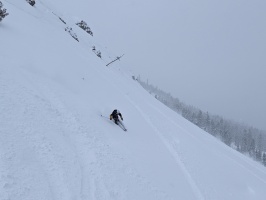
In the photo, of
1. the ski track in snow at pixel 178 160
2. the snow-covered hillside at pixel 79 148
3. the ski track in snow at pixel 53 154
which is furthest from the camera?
the ski track in snow at pixel 178 160

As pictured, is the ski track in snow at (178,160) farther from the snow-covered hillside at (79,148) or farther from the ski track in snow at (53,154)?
the ski track in snow at (53,154)

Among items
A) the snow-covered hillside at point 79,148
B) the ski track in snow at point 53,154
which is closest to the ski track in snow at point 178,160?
the snow-covered hillside at point 79,148

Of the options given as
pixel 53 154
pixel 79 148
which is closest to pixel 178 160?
pixel 79 148

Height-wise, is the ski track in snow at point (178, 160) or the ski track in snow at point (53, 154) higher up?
the ski track in snow at point (178, 160)

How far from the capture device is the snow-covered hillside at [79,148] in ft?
29.5

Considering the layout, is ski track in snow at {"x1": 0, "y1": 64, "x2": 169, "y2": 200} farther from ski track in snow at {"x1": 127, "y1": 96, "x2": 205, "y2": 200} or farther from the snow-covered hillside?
ski track in snow at {"x1": 127, "y1": 96, "x2": 205, "y2": 200}

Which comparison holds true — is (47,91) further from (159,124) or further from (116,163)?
(159,124)

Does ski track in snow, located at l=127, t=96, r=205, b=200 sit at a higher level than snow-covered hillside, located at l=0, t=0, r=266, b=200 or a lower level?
higher

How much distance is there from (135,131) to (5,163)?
11424 mm

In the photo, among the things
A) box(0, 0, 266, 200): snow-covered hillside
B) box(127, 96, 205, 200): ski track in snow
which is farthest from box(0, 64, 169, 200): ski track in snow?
box(127, 96, 205, 200): ski track in snow

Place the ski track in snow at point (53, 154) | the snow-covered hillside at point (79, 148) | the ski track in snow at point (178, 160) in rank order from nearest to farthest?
the ski track in snow at point (53, 154) < the snow-covered hillside at point (79, 148) < the ski track in snow at point (178, 160)

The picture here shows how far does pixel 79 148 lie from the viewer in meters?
11.5

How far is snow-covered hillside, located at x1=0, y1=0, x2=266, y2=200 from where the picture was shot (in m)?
8.98

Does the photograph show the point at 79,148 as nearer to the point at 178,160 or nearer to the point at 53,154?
the point at 53,154
